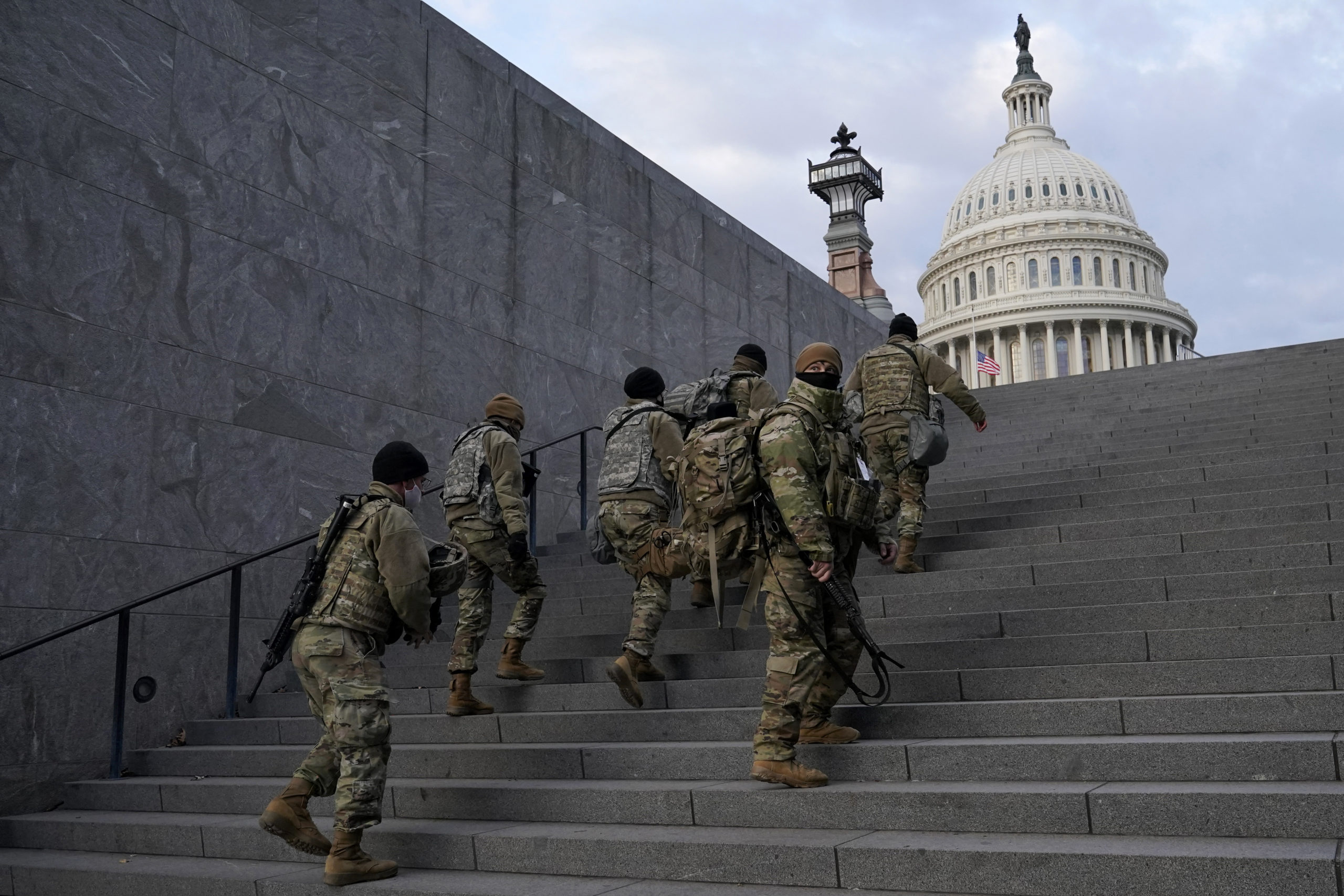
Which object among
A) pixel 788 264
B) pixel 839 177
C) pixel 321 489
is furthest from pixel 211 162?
pixel 839 177

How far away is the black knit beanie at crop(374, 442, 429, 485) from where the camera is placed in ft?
17.6

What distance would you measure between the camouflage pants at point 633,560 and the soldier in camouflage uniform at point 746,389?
0.91 m

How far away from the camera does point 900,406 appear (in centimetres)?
863

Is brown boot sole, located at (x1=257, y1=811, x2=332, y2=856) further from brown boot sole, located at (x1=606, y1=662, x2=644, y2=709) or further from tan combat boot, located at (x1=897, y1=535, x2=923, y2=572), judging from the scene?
tan combat boot, located at (x1=897, y1=535, x2=923, y2=572)

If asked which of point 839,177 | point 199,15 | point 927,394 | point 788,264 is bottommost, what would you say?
point 927,394

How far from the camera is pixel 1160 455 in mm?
11789

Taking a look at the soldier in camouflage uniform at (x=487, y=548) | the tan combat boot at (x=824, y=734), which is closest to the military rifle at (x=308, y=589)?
the soldier in camouflage uniform at (x=487, y=548)

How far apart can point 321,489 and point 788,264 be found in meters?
10.9

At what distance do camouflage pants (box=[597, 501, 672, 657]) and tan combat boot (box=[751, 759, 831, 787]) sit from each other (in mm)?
1488

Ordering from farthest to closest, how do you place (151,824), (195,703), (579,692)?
(195,703) → (579,692) → (151,824)

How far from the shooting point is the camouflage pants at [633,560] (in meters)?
6.50

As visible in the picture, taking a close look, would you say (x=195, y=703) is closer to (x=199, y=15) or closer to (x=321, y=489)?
(x=321, y=489)

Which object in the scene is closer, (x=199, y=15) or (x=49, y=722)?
(x=49, y=722)

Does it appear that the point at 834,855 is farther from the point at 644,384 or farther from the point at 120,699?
the point at 120,699
